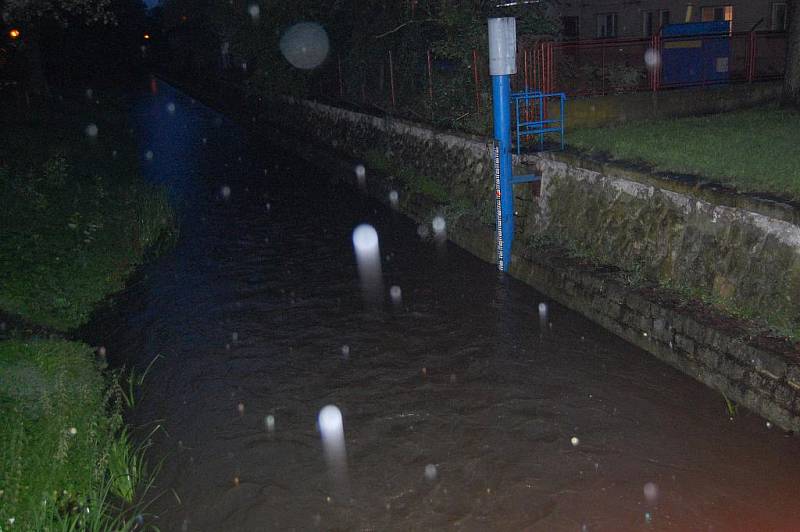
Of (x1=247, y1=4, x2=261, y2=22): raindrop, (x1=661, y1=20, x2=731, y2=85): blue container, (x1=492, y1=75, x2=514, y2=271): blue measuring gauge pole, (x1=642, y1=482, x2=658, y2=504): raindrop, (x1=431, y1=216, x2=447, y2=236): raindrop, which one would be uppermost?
(x1=247, y1=4, x2=261, y2=22): raindrop

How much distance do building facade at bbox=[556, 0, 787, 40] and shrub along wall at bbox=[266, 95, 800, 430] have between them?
21.8m

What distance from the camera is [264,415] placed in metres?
7.20

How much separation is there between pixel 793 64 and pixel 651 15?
21.2m

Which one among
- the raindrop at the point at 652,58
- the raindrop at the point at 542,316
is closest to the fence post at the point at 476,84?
the raindrop at the point at 652,58

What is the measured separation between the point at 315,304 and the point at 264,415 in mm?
3160

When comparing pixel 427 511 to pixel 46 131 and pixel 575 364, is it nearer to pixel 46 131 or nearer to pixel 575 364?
pixel 575 364

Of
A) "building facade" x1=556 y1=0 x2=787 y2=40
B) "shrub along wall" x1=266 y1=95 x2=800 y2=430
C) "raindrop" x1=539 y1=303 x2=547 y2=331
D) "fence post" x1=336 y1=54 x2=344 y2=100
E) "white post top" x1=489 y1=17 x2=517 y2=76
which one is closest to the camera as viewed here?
"shrub along wall" x1=266 y1=95 x2=800 y2=430

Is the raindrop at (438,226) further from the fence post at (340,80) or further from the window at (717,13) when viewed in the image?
the window at (717,13)

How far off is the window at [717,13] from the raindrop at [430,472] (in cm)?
3043

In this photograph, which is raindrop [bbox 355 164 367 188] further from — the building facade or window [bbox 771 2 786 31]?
window [bbox 771 2 786 31]

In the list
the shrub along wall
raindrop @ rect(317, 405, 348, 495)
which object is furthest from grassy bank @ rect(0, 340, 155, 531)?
the shrub along wall

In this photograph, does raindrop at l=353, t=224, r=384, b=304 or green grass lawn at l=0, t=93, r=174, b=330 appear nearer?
green grass lawn at l=0, t=93, r=174, b=330

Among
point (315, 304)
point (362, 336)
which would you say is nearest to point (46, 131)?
point (315, 304)

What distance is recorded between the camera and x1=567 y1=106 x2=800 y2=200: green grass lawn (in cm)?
779
